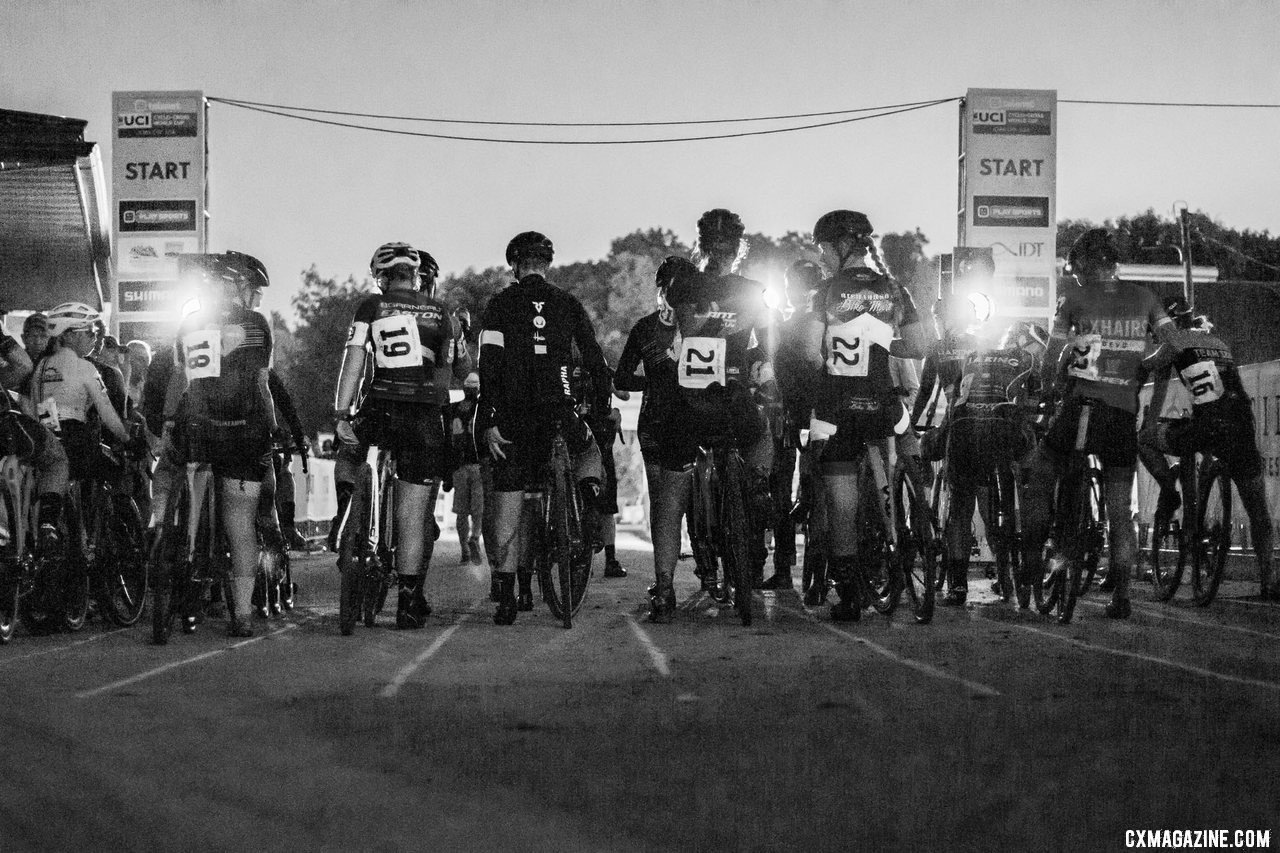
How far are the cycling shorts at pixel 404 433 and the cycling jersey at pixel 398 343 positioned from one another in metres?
0.06

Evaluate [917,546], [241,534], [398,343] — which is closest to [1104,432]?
[917,546]

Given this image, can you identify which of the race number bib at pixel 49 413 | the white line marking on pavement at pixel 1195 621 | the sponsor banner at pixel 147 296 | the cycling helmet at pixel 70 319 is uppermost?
the sponsor banner at pixel 147 296

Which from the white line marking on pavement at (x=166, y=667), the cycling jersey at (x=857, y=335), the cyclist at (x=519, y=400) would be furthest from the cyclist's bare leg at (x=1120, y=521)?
the white line marking on pavement at (x=166, y=667)

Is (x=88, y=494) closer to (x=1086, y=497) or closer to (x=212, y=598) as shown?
(x=212, y=598)

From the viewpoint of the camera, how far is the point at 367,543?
8453mm

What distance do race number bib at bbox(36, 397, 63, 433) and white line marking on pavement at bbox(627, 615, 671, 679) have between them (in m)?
3.27

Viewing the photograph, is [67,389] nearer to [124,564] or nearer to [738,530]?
[124,564]

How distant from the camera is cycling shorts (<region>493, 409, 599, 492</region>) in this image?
29.7 ft

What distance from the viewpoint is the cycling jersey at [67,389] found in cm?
927

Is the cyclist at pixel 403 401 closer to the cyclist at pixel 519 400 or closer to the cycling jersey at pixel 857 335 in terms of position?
the cyclist at pixel 519 400

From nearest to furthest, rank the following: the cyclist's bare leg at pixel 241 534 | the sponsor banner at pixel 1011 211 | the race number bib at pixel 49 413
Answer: the cyclist's bare leg at pixel 241 534, the race number bib at pixel 49 413, the sponsor banner at pixel 1011 211

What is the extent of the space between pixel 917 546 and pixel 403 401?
2.73 meters

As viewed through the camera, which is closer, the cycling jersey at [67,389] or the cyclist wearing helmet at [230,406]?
the cyclist wearing helmet at [230,406]

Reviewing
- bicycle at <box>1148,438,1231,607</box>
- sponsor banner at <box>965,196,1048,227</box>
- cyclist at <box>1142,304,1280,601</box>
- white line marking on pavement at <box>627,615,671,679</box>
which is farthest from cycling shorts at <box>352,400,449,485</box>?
sponsor banner at <box>965,196,1048,227</box>
